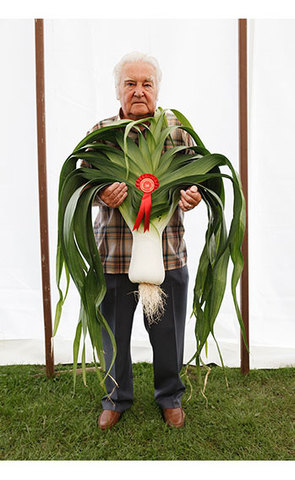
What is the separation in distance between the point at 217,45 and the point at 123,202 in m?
1.06

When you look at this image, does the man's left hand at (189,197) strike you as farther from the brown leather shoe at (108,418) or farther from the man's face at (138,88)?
the brown leather shoe at (108,418)

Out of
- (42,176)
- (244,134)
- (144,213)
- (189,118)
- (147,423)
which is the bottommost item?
(147,423)

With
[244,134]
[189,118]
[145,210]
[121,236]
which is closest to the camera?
[145,210]

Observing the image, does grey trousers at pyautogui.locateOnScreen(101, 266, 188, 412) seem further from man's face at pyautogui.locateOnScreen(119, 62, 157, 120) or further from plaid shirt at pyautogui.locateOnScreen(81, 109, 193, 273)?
man's face at pyautogui.locateOnScreen(119, 62, 157, 120)

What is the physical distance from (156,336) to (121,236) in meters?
0.44

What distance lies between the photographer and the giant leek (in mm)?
1455

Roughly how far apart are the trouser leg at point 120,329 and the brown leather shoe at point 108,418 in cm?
2

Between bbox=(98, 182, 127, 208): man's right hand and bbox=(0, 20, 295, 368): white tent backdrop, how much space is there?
764 millimetres

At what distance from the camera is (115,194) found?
4.77ft

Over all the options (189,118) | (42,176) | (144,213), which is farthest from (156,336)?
(189,118)

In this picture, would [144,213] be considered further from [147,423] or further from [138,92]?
[147,423]

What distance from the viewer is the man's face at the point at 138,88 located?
149 cm

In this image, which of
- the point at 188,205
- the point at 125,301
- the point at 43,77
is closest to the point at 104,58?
the point at 43,77

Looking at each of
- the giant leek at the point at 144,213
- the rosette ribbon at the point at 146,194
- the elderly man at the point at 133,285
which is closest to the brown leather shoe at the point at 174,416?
the elderly man at the point at 133,285
